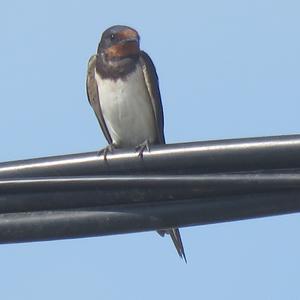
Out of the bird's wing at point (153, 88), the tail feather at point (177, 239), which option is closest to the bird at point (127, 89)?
the bird's wing at point (153, 88)

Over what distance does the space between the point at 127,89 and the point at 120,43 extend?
0.31m

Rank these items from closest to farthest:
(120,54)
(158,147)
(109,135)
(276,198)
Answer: (276,198) → (158,147) → (120,54) → (109,135)

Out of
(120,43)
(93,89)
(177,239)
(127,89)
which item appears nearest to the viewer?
(177,239)

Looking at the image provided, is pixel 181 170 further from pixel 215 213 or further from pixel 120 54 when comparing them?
pixel 120 54

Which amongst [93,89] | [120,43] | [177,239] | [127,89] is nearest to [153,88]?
[127,89]

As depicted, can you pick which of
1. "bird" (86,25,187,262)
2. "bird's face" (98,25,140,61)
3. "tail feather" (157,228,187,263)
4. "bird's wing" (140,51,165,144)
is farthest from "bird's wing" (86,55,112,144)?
"tail feather" (157,228,187,263)

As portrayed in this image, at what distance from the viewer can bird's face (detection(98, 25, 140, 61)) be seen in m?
6.28

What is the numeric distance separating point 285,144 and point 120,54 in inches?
142

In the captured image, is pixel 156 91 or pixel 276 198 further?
pixel 156 91

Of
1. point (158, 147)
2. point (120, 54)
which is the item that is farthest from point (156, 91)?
point (158, 147)

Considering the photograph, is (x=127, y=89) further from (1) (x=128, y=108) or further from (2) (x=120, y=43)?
(2) (x=120, y=43)

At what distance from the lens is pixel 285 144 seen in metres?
2.77

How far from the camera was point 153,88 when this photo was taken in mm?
6332

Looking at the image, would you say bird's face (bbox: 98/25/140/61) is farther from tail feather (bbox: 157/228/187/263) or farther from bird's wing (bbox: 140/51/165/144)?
tail feather (bbox: 157/228/187/263)
